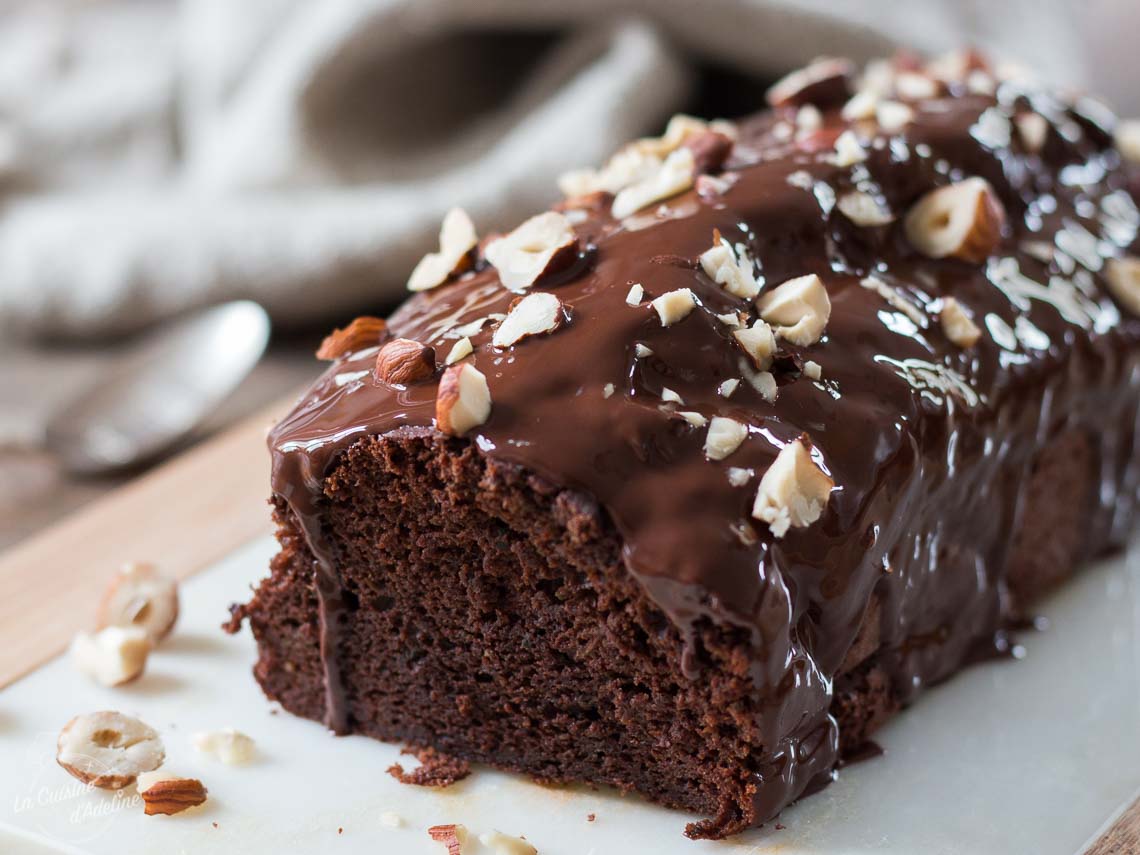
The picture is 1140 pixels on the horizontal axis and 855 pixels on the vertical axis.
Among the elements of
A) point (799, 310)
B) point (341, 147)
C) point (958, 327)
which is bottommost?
point (341, 147)

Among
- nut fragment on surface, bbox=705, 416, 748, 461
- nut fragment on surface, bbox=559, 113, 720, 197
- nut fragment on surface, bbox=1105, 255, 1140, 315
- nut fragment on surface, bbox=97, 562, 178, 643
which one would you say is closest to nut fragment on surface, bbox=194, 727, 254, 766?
nut fragment on surface, bbox=97, 562, 178, 643

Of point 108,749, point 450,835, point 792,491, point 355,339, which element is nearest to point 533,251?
point 355,339

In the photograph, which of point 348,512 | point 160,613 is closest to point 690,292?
point 348,512

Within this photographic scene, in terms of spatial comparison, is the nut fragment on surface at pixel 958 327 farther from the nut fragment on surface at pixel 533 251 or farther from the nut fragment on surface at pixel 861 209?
the nut fragment on surface at pixel 533 251

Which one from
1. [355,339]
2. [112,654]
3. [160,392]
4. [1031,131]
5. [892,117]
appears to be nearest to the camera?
[355,339]

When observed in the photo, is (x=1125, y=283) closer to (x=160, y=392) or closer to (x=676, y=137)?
(x=676, y=137)

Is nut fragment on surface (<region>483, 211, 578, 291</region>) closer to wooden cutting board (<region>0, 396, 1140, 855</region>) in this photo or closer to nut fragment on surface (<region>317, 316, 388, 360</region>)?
nut fragment on surface (<region>317, 316, 388, 360</region>)
